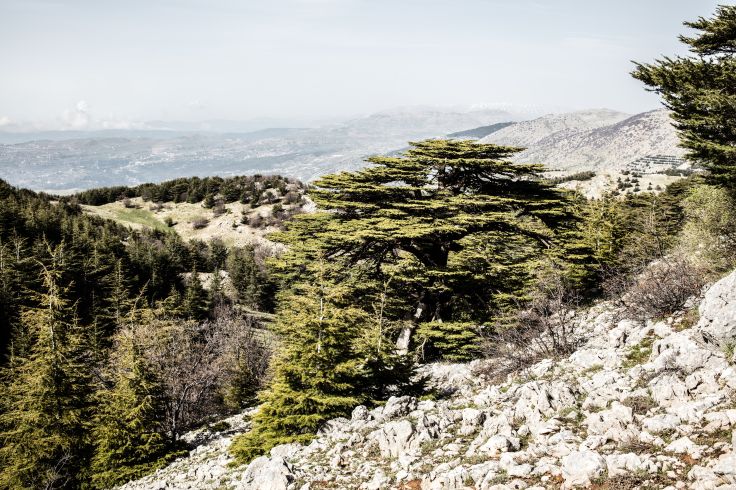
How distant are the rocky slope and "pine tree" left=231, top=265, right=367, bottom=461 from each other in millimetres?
573

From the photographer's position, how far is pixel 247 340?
36062 millimetres

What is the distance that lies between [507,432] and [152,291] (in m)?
56.5

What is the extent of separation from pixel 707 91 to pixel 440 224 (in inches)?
407

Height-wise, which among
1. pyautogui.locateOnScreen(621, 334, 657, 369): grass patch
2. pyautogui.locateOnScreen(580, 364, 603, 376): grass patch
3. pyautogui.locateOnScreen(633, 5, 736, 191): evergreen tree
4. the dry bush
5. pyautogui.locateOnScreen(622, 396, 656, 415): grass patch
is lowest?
pyautogui.locateOnScreen(580, 364, 603, 376): grass patch

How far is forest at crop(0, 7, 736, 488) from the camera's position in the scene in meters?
13.2

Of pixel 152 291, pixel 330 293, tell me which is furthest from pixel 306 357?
pixel 152 291

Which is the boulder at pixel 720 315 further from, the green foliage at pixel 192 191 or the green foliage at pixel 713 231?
the green foliage at pixel 192 191

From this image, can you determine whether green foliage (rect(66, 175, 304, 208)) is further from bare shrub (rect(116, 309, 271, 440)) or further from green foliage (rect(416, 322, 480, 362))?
green foliage (rect(416, 322, 480, 362))

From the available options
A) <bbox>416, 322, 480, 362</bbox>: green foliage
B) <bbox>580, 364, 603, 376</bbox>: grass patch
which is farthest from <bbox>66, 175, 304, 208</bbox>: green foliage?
<bbox>580, 364, 603, 376</bbox>: grass patch

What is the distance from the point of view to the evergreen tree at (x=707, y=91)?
14.9 m

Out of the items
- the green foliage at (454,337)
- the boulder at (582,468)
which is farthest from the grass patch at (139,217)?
the boulder at (582,468)

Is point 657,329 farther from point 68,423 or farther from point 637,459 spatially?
point 68,423

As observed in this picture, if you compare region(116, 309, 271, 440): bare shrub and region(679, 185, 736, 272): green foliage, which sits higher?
region(679, 185, 736, 272): green foliage

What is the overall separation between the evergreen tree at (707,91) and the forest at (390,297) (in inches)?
2.7
